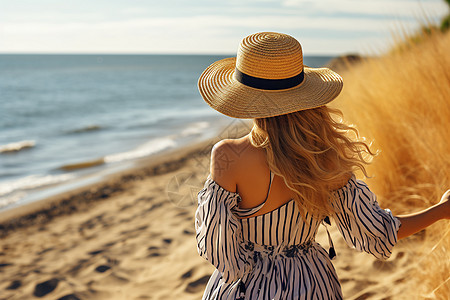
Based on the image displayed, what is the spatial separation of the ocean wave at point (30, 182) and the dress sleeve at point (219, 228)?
639 centimetres

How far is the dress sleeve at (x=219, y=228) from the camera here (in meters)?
1.46

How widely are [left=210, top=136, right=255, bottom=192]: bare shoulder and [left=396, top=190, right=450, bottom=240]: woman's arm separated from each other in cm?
66

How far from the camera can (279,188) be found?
154 centimetres

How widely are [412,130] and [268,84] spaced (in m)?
2.17

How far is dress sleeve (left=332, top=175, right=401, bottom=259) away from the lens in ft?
5.00

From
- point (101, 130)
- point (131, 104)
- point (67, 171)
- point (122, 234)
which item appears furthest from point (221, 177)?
point (131, 104)

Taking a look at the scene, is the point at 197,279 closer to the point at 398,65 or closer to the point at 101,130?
the point at 398,65

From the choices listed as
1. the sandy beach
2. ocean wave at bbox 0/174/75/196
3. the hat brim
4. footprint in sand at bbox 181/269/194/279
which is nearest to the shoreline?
the sandy beach

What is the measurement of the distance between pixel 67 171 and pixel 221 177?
7.38 meters

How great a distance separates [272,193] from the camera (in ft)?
5.02

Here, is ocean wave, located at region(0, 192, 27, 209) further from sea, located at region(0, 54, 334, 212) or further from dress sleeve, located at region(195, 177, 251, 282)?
dress sleeve, located at region(195, 177, 251, 282)

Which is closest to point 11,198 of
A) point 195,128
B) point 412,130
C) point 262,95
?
point 412,130

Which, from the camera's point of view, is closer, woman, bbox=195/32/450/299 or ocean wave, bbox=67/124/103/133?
woman, bbox=195/32/450/299

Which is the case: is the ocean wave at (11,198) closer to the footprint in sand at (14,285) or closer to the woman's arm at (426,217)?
the footprint in sand at (14,285)
